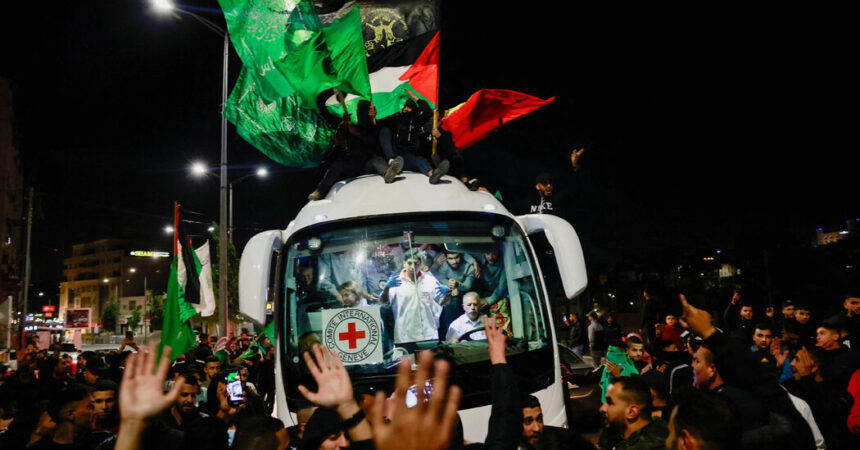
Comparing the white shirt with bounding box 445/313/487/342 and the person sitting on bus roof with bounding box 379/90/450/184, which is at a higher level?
the person sitting on bus roof with bounding box 379/90/450/184

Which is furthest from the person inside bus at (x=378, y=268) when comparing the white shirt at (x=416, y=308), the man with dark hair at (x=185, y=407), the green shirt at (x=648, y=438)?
the green shirt at (x=648, y=438)

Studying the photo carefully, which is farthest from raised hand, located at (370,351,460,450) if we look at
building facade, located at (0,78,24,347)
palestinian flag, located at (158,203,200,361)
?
building facade, located at (0,78,24,347)

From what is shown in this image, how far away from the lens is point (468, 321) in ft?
17.5

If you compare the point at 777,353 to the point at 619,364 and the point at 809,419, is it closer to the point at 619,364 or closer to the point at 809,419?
the point at 619,364

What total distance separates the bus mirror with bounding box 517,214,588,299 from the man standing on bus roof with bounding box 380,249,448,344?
1.17m

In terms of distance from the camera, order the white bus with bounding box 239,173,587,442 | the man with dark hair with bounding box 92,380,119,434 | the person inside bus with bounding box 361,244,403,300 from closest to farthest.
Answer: the man with dark hair with bounding box 92,380,119,434 → the white bus with bounding box 239,173,587,442 → the person inside bus with bounding box 361,244,403,300

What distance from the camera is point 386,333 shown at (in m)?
5.20

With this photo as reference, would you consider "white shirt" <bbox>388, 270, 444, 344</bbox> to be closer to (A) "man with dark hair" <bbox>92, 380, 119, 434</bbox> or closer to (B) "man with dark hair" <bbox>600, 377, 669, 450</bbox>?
(B) "man with dark hair" <bbox>600, 377, 669, 450</bbox>

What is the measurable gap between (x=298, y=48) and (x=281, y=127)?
207 centimetres

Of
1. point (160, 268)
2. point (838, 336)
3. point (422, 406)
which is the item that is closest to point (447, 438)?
point (422, 406)

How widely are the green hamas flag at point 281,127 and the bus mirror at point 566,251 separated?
4.24 metres

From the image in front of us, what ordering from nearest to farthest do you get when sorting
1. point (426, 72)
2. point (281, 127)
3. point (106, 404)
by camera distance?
point (106, 404), point (281, 127), point (426, 72)

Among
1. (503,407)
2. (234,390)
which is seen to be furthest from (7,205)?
(503,407)

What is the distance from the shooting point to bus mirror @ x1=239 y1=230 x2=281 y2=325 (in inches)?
218
